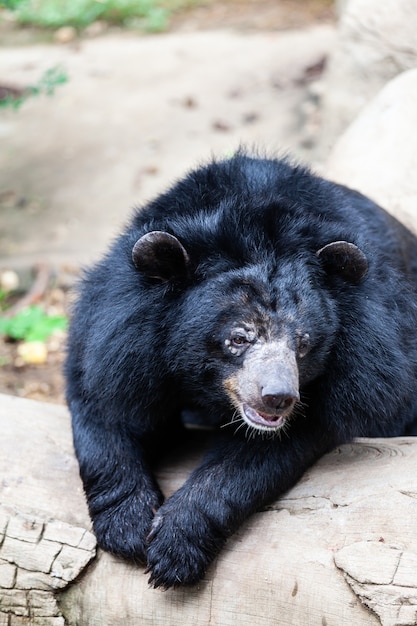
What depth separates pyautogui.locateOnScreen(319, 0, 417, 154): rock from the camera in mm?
6719

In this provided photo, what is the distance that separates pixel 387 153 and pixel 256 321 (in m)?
2.76

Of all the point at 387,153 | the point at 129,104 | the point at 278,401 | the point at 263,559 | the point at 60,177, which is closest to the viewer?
the point at 278,401

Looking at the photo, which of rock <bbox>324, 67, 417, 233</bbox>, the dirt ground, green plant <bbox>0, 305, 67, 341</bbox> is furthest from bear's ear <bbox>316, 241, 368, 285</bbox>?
green plant <bbox>0, 305, 67, 341</bbox>

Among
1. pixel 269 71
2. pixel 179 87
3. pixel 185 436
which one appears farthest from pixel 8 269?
pixel 269 71

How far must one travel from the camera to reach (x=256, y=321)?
3.12 metres

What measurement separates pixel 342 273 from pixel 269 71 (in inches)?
313

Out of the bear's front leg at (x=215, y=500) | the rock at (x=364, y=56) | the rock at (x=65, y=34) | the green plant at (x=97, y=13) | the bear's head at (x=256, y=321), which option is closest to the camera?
the bear's head at (x=256, y=321)

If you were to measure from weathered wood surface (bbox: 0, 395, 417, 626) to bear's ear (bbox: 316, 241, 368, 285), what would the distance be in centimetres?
79

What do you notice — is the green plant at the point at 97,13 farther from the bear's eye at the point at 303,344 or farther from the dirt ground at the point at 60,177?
the bear's eye at the point at 303,344

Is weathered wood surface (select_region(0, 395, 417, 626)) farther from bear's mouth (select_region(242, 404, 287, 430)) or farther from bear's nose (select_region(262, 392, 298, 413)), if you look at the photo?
bear's nose (select_region(262, 392, 298, 413))

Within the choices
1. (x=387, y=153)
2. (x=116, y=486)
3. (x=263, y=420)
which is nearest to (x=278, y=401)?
(x=263, y=420)

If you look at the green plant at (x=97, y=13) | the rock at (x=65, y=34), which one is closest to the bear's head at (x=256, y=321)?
the rock at (x=65, y=34)

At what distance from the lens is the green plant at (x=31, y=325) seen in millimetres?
6562

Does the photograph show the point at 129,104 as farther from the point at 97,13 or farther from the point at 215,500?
the point at 215,500
